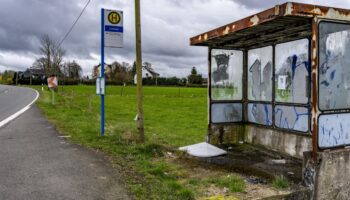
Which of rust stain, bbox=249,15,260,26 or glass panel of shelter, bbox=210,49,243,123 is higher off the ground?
rust stain, bbox=249,15,260,26

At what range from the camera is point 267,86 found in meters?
→ 8.36

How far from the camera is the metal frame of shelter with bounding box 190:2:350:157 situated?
5.05m

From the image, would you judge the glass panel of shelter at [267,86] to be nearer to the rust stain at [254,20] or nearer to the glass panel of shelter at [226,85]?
the glass panel of shelter at [226,85]

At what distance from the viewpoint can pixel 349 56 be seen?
568 centimetres

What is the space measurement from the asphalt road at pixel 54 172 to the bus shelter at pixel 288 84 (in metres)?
2.85

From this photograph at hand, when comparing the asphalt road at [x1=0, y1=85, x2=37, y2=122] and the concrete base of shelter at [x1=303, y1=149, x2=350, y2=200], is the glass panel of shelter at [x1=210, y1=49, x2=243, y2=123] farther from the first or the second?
the asphalt road at [x1=0, y1=85, x2=37, y2=122]

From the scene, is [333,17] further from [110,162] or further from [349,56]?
[110,162]

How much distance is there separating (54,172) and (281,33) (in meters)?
4.72

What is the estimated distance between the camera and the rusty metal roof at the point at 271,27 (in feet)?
16.3

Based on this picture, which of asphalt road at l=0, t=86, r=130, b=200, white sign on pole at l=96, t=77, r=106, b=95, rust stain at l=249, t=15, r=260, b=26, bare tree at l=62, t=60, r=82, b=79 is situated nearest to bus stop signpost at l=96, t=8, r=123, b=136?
white sign on pole at l=96, t=77, r=106, b=95

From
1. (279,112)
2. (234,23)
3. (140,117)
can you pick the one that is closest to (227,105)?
(279,112)

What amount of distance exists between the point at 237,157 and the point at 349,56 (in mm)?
2785

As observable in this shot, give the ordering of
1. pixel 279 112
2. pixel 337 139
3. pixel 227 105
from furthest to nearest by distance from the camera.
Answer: pixel 227 105 < pixel 279 112 < pixel 337 139

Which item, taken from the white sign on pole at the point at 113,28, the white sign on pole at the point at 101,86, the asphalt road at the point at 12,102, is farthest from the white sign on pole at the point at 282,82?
the asphalt road at the point at 12,102
